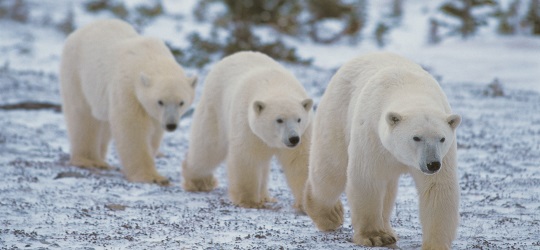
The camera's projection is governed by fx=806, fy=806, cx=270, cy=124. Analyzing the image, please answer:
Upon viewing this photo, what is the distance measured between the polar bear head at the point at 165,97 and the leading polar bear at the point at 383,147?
267 centimetres

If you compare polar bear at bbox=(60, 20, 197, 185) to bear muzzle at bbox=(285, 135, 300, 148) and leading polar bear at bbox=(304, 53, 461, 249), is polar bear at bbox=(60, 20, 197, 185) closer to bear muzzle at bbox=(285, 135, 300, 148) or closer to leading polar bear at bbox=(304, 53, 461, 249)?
→ bear muzzle at bbox=(285, 135, 300, 148)

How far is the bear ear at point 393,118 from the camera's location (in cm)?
471

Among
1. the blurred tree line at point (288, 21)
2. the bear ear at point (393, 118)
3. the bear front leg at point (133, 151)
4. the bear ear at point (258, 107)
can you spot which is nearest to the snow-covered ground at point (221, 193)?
the bear front leg at point (133, 151)

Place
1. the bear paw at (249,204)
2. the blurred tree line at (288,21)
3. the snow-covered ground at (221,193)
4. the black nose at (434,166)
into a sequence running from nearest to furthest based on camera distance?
the black nose at (434,166) → the snow-covered ground at (221,193) → the bear paw at (249,204) → the blurred tree line at (288,21)

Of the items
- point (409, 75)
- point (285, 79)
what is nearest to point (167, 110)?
point (285, 79)

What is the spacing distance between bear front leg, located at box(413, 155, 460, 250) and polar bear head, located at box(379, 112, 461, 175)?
0.70 feet

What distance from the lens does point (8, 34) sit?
20156 mm

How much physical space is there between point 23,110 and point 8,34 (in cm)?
873

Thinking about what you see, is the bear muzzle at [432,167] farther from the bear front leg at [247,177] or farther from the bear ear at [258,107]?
the bear front leg at [247,177]

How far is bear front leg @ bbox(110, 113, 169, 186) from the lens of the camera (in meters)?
8.73

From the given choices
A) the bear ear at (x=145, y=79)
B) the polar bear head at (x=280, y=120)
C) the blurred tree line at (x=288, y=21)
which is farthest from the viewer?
the blurred tree line at (x=288, y=21)

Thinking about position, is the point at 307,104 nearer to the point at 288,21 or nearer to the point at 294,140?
the point at 294,140

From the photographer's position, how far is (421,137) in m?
4.66

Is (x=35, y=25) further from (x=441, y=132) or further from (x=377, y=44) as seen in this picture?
(x=441, y=132)
